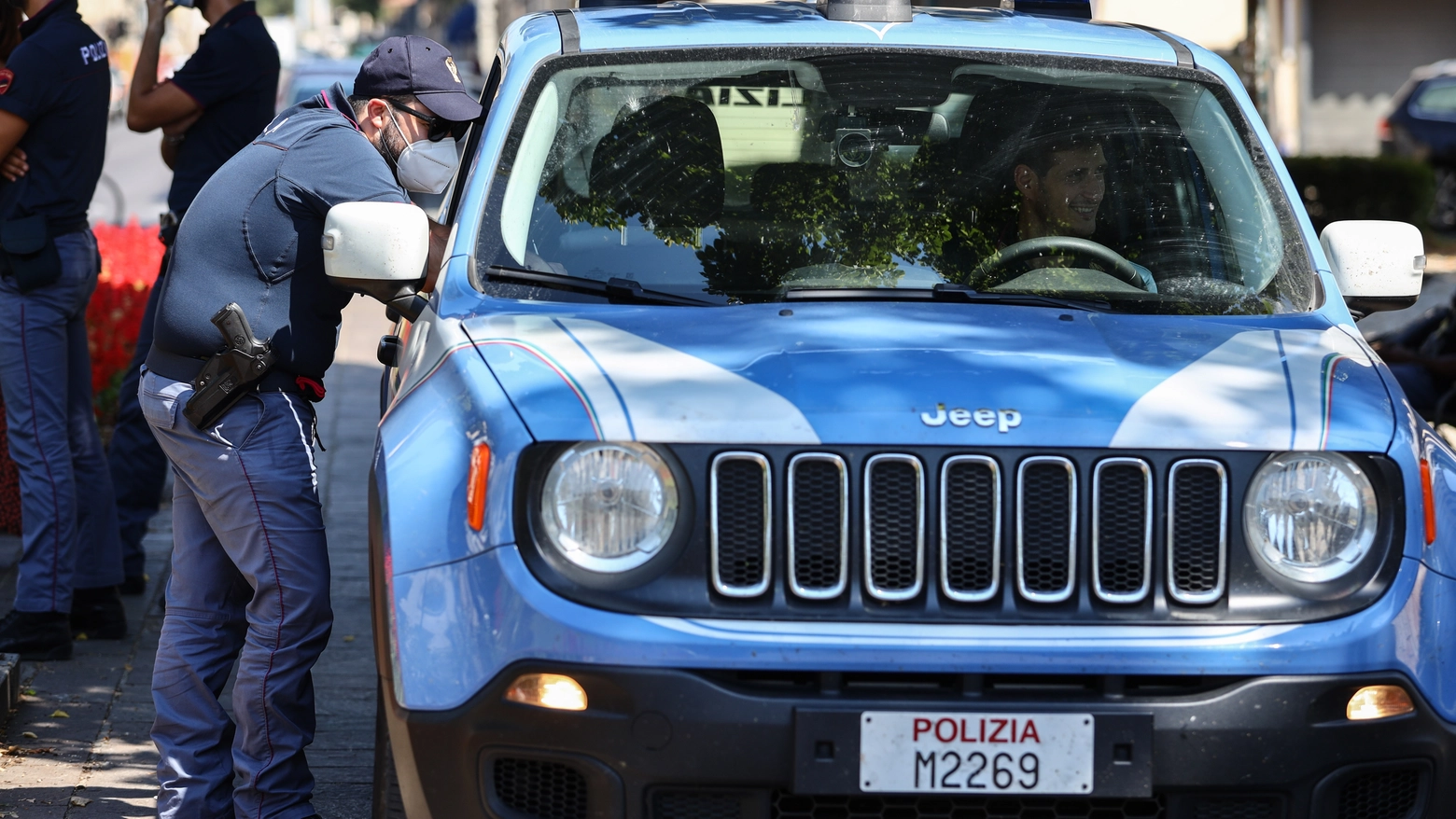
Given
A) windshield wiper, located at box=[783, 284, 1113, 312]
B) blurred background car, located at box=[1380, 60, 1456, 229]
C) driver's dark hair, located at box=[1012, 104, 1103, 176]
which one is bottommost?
blurred background car, located at box=[1380, 60, 1456, 229]

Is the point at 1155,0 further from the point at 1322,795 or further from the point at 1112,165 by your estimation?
the point at 1322,795

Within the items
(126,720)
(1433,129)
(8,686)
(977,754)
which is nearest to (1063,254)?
(977,754)

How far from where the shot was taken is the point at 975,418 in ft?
9.61

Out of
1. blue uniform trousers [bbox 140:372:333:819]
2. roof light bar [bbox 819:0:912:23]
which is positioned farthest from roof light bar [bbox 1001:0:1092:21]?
blue uniform trousers [bbox 140:372:333:819]

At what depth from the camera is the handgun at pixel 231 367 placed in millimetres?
3746

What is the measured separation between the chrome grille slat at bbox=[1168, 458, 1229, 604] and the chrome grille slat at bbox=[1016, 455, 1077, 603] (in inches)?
6.8

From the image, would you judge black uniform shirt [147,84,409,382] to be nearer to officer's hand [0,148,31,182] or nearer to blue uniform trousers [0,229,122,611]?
blue uniform trousers [0,229,122,611]

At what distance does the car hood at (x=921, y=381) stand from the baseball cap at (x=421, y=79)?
0.87 metres

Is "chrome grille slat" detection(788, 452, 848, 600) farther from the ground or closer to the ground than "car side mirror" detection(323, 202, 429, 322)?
closer to the ground

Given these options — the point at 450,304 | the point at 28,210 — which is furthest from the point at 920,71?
the point at 28,210

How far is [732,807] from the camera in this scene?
2889 millimetres

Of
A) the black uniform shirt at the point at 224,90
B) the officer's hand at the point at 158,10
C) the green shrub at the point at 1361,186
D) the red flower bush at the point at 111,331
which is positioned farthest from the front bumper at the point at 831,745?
the green shrub at the point at 1361,186

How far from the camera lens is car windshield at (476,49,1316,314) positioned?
3693mm

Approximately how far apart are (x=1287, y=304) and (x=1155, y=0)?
759 centimetres
